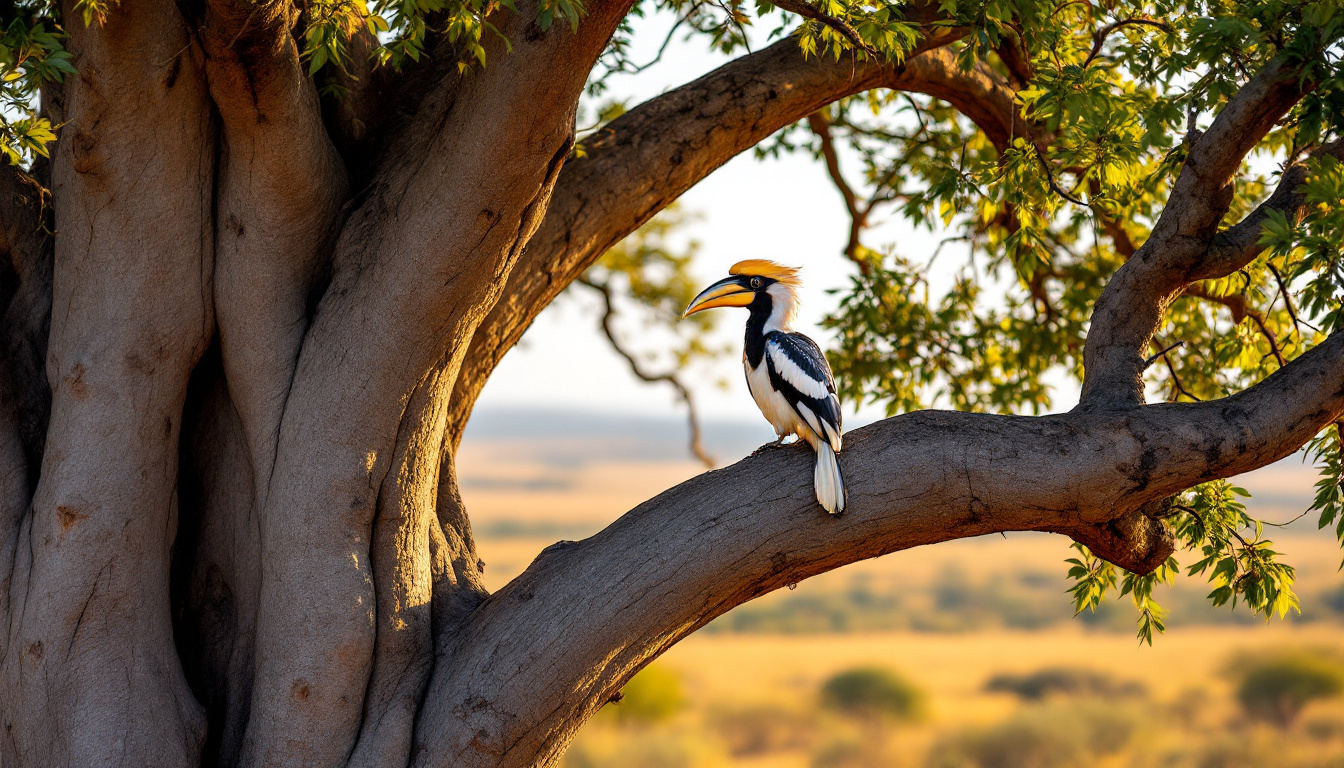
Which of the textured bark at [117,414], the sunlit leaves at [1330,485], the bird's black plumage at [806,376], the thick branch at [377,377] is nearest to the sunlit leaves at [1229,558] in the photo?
the sunlit leaves at [1330,485]

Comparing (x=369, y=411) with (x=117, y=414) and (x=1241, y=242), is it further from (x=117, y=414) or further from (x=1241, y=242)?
(x=1241, y=242)

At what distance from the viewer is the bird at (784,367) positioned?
3617 millimetres

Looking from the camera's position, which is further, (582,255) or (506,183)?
(582,255)

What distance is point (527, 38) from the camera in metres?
3.43

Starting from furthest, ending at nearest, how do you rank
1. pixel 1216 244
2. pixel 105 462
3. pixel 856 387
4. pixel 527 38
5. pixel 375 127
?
pixel 856 387 → pixel 375 127 → pixel 1216 244 → pixel 105 462 → pixel 527 38

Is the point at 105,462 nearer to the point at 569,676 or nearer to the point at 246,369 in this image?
the point at 246,369

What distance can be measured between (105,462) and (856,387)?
4.26 m

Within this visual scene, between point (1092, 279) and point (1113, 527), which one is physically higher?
point (1092, 279)

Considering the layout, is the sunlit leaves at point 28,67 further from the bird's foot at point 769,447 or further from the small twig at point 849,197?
the small twig at point 849,197

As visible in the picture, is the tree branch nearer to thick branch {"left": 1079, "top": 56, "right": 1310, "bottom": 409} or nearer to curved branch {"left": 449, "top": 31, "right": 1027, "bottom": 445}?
thick branch {"left": 1079, "top": 56, "right": 1310, "bottom": 409}

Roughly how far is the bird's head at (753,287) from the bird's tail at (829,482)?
2.66 ft

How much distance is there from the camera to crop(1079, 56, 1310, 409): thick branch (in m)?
3.69

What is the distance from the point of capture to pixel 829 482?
3543mm

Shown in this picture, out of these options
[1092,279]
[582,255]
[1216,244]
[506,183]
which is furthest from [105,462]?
[1092,279]
